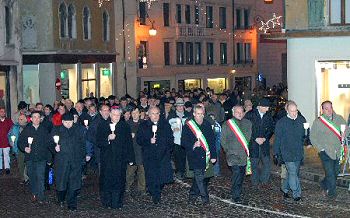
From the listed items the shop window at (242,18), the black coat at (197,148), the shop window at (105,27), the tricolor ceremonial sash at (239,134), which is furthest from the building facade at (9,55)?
the shop window at (242,18)

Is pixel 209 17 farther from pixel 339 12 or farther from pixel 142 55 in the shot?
pixel 339 12

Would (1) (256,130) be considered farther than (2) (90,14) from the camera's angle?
No

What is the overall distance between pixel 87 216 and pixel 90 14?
26.6 metres

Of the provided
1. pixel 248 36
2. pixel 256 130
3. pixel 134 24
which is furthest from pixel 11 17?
pixel 248 36

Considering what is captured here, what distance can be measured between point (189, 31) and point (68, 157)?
3746 centimetres

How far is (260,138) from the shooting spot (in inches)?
672

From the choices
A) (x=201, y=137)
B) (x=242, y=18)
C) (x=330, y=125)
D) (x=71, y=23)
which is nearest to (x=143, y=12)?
(x=71, y=23)

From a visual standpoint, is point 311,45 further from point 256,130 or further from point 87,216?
point 87,216

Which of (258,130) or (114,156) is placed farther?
(258,130)

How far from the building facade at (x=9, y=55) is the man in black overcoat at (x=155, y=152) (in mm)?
17113

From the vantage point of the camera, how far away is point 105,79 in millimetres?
42812

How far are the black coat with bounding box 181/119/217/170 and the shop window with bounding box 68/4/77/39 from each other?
23951 millimetres

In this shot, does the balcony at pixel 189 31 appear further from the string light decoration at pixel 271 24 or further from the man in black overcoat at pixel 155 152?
the man in black overcoat at pixel 155 152

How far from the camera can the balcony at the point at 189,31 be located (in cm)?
5109
